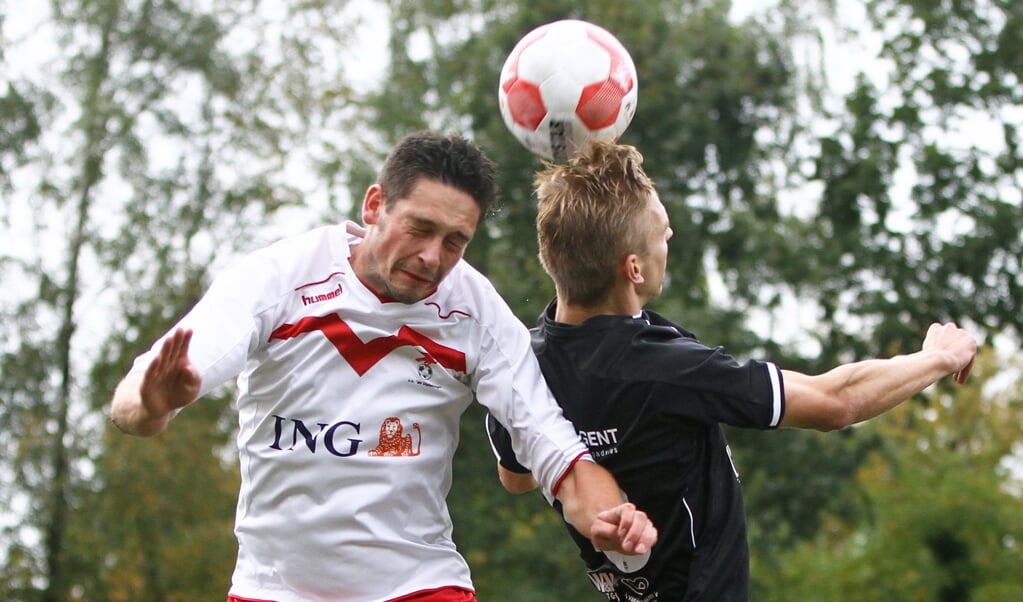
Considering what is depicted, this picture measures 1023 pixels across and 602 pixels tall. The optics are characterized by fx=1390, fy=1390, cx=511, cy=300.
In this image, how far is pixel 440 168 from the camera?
4555mm

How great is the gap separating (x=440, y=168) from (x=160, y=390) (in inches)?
47.9

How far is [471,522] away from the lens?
2184 cm

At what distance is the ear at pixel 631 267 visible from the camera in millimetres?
4512

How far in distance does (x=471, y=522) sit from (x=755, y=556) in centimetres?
446

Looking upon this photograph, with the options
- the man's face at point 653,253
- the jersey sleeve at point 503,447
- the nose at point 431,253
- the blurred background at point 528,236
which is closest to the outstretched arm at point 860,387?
the man's face at point 653,253

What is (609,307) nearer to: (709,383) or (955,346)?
(709,383)

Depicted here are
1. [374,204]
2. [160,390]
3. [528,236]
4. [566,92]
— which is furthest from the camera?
[528,236]

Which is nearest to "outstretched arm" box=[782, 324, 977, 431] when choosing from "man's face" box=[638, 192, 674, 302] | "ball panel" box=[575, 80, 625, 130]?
"man's face" box=[638, 192, 674, 302]

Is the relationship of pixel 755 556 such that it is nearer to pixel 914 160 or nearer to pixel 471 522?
pixel 471 522

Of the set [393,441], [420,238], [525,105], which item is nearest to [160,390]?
[393,441]

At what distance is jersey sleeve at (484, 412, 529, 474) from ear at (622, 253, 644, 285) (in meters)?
0.75

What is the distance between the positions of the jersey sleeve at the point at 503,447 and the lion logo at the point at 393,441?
41 centimetres

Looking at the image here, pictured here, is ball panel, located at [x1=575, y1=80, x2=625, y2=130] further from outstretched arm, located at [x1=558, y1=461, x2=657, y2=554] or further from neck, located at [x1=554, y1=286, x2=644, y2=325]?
outstretched arm, located at [x1=558, y1=461, x2=657, y2=554]

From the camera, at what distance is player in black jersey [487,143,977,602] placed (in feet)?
14.2
